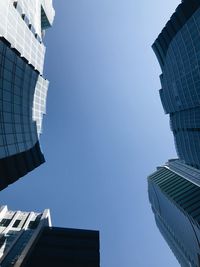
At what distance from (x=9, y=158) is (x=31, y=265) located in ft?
106

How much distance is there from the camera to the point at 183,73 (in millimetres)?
96312

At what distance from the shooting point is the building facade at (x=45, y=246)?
68.1 meters

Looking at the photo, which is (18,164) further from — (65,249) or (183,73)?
(183,73)

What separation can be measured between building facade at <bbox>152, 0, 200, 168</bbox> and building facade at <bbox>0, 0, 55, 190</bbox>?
148ft

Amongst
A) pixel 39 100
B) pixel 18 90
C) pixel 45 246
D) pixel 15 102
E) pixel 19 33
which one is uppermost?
pixel 19 33

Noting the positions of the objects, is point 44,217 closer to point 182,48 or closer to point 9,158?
point 9,158

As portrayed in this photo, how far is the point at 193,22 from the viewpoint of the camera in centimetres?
8350

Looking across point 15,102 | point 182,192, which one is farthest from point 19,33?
point 182,192

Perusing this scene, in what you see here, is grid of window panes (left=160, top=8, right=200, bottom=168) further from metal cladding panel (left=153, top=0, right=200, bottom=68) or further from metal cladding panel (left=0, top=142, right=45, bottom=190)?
metal cladding panel (left=0, top=142, right=45, bottom=190)

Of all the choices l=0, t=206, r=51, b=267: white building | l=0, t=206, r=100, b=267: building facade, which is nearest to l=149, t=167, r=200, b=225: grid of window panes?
l=0, t=206, r=100, b=267: building facade

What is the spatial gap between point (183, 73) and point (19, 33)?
2320 inches

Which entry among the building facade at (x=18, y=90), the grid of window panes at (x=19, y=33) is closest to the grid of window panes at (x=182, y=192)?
the building facade at (x=18, y=90)

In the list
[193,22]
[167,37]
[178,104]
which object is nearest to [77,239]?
[178,104]

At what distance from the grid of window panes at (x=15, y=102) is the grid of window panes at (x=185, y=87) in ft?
165
